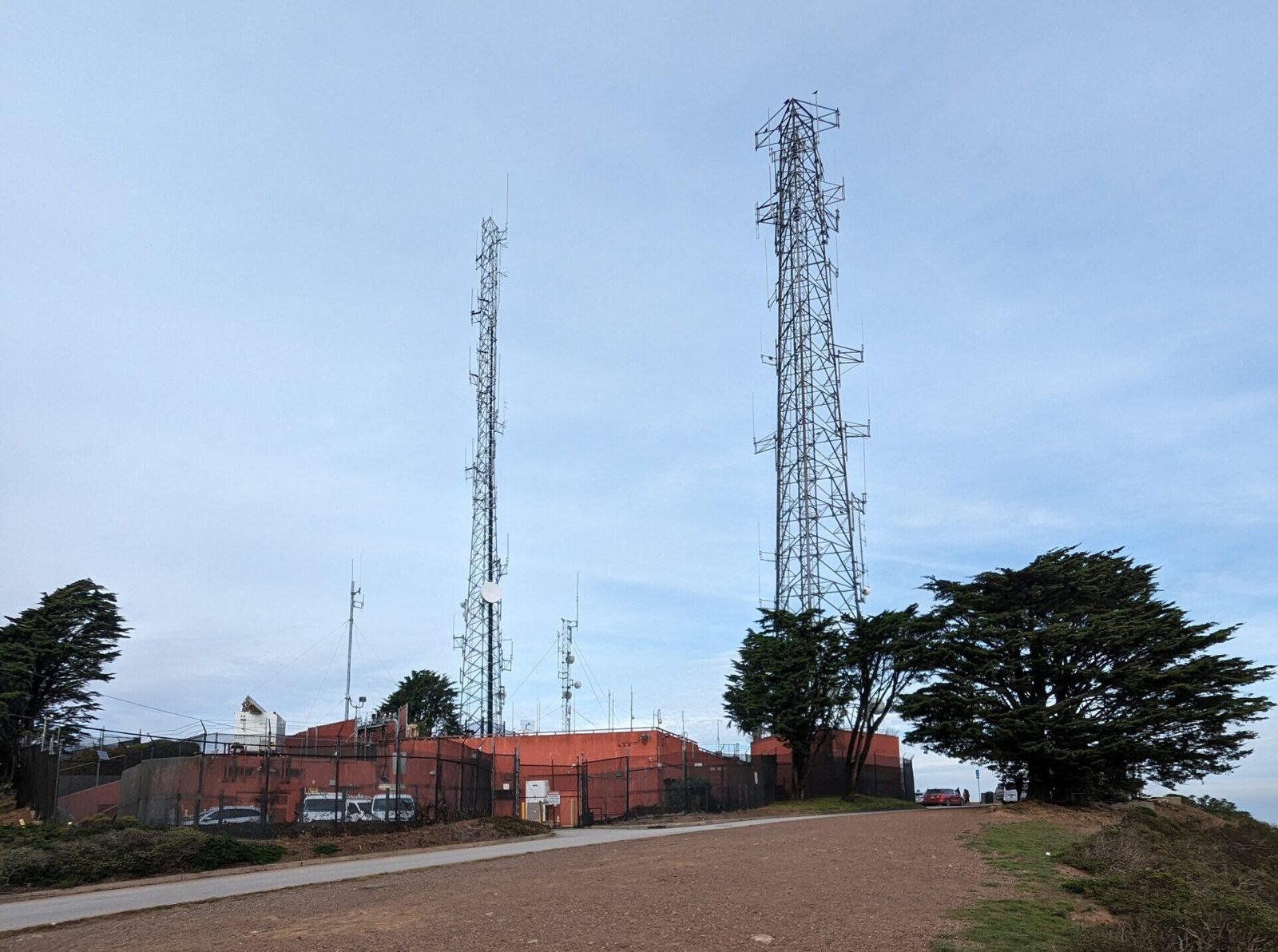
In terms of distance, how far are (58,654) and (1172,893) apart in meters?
53.9

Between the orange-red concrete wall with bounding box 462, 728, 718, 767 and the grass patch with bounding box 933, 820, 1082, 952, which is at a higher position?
the orange-red concrete wall with bounding box 462, 728, 718, 767

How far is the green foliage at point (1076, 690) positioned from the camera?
37.2 meters

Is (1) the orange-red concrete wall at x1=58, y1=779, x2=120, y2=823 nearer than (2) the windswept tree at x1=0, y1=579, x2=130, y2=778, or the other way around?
(1) the orange-red concrete wall at x1=58, y1=779, x2=120, y2=823

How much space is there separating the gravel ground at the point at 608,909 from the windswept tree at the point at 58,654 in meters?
39.5

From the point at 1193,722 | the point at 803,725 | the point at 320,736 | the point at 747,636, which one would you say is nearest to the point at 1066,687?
the point at 1193,722

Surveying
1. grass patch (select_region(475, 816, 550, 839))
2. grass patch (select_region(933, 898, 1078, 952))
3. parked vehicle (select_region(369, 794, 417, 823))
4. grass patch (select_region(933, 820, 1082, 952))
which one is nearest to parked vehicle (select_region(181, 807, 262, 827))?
parked vehicle (select_region(369, 794, 417, 823))

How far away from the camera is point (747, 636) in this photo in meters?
57.0

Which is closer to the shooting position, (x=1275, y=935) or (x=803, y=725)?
(x=1275, y=935)

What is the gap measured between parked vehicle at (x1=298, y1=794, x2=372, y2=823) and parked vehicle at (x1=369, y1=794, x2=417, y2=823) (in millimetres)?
292

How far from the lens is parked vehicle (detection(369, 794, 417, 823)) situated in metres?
32.0

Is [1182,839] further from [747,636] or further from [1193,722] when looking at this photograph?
[747,636]

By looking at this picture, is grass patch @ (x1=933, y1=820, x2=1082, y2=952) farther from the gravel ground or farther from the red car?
the red car

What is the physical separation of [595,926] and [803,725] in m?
40.9

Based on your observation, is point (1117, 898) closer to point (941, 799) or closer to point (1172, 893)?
point (1172, 893)
